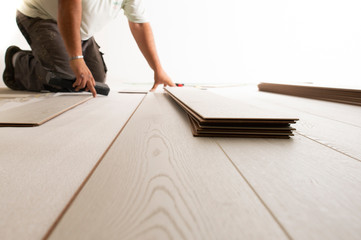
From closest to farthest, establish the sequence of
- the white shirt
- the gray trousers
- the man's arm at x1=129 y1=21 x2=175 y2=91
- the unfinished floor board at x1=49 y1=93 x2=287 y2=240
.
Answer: the unfinished floor board at x1=49 y1=93 x2=287 y2=240 < the white shirt < the gray trousers < the man's arm at x1=129 y1=21 x2=175 y2=91

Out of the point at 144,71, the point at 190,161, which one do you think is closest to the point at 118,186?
the point at 190,161

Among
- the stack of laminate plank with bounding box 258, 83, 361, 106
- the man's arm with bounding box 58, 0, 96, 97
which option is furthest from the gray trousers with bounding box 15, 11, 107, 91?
the stack of laminate plank with bounding box 258, 83, 361, 106

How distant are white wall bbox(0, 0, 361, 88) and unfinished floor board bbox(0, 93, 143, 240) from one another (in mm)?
3708

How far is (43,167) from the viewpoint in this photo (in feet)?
1.55

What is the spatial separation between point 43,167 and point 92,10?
6.53ft

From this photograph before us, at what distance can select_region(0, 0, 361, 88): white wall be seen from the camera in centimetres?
415

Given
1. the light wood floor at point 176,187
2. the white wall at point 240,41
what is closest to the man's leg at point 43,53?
the light wood floor at point 176,187

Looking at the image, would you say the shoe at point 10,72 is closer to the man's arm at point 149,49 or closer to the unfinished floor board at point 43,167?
the man's arm at point 149,49

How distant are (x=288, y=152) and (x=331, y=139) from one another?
266 millimetres

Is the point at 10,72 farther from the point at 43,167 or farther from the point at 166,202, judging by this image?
the point at 166,202

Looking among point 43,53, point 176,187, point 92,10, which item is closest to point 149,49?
point 92,10

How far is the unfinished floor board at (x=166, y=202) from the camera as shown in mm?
293

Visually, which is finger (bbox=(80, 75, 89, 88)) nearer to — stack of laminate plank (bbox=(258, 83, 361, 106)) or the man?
the man

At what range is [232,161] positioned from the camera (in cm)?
52
